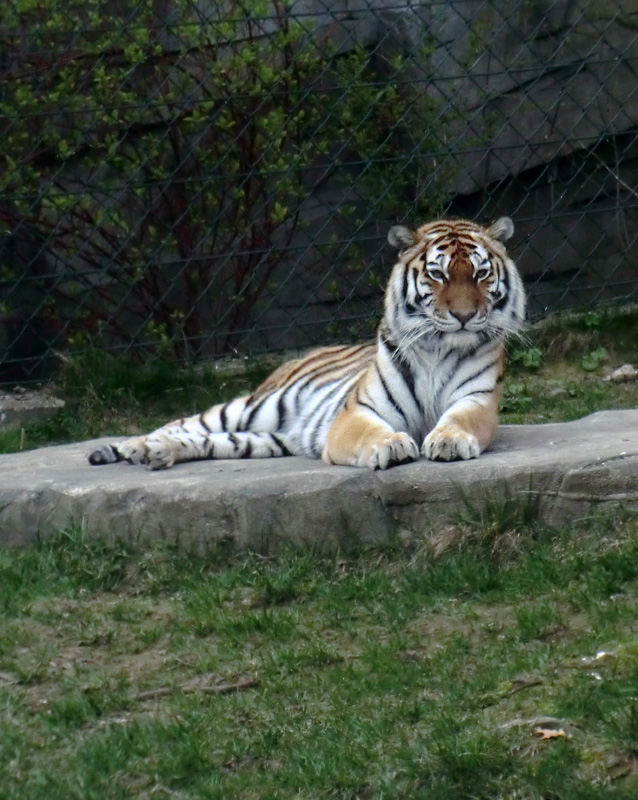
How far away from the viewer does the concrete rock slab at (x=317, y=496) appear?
439 centimetres

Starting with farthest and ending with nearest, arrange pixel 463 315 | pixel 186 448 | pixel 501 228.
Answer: pixel 186 448 → pixel 501 228 → pixel 463 315

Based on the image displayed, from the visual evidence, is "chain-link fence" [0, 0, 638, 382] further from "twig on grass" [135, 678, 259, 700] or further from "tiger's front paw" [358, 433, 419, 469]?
"twig on grass" [135, 678, 259, 700]

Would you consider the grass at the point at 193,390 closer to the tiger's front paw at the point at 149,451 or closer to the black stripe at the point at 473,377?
the tiger's front paw at the point at 149,451

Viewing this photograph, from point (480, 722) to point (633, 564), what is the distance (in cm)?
96

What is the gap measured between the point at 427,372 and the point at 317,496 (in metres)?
0.87

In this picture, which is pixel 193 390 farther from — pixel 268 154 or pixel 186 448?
pixel 186 448

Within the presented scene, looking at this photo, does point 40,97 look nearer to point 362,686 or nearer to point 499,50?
point 499,50

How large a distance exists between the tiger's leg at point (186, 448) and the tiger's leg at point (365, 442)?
549 mm

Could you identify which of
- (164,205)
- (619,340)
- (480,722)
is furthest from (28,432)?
(480,722)

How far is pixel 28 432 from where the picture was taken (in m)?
6.79

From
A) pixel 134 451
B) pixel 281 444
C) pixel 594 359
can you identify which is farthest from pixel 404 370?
pixel 594 359

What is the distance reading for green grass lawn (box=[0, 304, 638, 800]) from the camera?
3148 millimetres

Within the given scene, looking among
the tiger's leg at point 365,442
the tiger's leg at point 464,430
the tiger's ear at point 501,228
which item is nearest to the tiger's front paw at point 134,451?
the tiger's leg at point 365,442

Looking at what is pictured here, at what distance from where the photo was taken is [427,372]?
5133 millimetres
